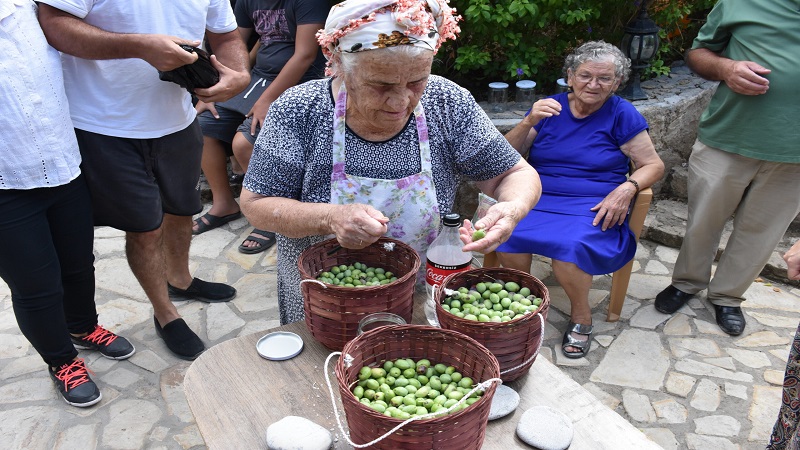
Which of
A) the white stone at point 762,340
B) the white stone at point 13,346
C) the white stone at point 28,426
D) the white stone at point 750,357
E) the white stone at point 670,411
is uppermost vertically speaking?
the white stone at point 28,426

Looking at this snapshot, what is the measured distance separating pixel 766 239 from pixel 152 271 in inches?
140

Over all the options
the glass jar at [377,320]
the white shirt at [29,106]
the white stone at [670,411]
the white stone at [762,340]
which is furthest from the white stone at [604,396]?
the white shirt at [29,106]

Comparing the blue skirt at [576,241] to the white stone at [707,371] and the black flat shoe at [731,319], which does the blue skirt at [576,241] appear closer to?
the white stone at [707,371]

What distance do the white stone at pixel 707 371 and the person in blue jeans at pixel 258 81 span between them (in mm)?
2924

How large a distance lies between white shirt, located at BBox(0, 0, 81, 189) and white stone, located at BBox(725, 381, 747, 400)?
134 inches

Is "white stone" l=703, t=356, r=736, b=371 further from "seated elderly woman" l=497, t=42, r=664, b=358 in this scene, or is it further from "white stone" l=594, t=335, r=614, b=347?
"seated elderly woman" l=497, t=42, r=664, b=358

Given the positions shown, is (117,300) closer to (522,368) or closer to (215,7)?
(215,7)

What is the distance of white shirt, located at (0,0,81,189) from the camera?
243 cm

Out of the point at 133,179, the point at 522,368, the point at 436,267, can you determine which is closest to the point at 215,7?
the point at 133,179

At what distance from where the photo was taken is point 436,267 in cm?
200

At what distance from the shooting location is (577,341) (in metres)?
3.68

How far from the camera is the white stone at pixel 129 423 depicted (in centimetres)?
300

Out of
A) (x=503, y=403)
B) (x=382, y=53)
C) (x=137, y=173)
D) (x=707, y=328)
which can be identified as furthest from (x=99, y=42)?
(x=707, y=328)

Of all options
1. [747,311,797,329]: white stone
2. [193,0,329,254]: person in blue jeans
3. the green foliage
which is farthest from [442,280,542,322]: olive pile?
the green foliage
